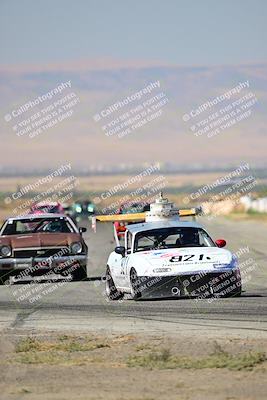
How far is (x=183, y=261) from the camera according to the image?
771 inches

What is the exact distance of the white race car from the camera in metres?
19.5

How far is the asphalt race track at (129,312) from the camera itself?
1565cm

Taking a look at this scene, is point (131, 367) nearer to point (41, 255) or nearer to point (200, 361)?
point (200, 361)

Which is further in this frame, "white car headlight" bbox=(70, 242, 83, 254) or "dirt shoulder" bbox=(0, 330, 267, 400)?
"white car headlight" bbox=(70, 242, 83, 254)

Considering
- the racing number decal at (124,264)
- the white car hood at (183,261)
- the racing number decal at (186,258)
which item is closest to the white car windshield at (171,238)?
the racing number decal at (124,264)

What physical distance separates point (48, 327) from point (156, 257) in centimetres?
391

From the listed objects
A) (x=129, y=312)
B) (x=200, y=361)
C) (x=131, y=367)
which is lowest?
(x=129, y=312)

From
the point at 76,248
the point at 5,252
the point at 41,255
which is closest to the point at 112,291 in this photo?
the point at 41,255

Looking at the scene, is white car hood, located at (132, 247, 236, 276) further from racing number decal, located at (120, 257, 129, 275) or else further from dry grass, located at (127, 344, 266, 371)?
dry grass, located at (127, 344, 266, 371)

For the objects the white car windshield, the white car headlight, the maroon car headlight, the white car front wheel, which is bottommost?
the white car front wheel

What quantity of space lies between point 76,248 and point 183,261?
6656 millimetres

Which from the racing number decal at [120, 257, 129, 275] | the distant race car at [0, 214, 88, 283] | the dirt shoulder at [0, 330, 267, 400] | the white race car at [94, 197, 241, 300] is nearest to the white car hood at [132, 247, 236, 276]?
the white race car at [94, 197, 241, 300]

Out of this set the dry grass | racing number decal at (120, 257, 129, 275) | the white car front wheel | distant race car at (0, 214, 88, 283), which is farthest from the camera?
distant race car at (0, 214, 88, 283)

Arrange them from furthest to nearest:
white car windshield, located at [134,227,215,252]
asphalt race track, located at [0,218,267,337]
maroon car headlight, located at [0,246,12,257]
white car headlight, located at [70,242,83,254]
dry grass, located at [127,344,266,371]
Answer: white car headlight, located at [70,242,83,254]
maroon car headlight, located at [0,246,12,257]
white car windshield, located at [134,227,215,252]
asphalt race track, located at [0,218,267,337]
dry grass, located at [127,344,266,371]
